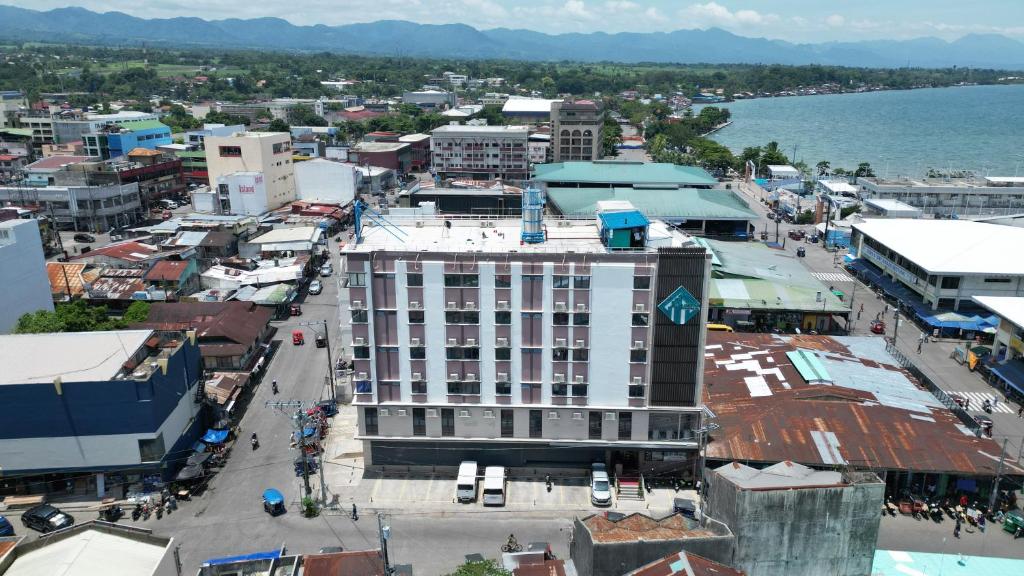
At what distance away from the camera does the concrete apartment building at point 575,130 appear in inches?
4419

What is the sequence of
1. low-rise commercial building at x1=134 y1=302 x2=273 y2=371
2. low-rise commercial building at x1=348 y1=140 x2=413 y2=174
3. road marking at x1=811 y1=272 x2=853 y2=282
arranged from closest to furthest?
low-rise commercial building at x1=134 y1=302 x2=273 y2=371 < road marking at x1=811 y1=272 x2=853 y2=282 < low-rise commercial building at x1=348 y1=140 x2=413 y2=174


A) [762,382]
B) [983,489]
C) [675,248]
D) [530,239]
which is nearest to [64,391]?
[530,239]

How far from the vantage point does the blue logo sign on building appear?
28812 millimetres

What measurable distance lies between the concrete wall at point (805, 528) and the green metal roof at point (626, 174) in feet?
218

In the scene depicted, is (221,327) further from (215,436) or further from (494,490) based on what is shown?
(494,490)

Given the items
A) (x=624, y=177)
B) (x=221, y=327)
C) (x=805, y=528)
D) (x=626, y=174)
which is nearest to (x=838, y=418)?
(x=805, y=528)

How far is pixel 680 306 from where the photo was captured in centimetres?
2892

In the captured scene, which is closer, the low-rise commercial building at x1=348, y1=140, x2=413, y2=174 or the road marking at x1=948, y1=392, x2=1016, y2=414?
the road marking at x1=948, y1=392, x2=1016, y2=414

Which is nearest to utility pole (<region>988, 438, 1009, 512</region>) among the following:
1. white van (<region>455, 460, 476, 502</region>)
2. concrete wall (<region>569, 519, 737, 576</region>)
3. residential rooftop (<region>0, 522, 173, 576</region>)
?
concrete wall (<region>569, 519, 737, 576</region>)

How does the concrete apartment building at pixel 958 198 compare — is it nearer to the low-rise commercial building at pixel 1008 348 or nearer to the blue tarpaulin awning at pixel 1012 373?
the low-rise commercial building at pixel 1008 348

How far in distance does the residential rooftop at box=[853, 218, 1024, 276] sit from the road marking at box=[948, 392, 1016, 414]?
11765 mm

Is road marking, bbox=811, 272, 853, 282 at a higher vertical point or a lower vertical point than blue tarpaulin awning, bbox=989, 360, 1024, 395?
lower

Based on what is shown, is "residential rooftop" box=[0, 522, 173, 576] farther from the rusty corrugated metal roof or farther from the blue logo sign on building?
the rusty corrugated metal roof

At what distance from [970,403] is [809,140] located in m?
148
